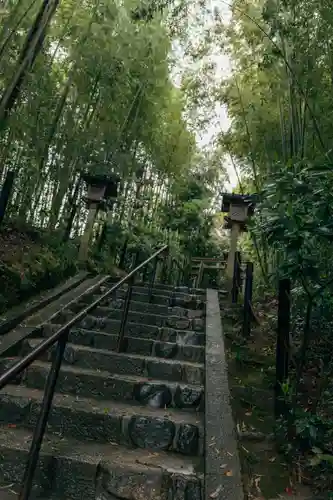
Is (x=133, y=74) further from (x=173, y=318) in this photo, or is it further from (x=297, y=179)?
(x=297, y=179)

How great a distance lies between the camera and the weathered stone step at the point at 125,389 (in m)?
2.93

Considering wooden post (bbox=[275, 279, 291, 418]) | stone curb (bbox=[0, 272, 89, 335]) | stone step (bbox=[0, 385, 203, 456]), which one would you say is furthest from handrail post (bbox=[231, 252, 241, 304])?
stone step (bbox=[0, 385, 203, 456])

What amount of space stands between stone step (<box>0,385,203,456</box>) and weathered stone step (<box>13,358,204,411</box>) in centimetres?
19

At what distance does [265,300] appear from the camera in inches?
256

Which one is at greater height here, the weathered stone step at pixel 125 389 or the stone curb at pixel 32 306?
the stone curb at pixel 32 306

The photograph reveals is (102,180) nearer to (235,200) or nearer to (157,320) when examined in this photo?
(235,200)

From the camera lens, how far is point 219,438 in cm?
245

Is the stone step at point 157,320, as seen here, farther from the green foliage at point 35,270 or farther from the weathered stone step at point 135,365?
the weathered stone step at point 135,365

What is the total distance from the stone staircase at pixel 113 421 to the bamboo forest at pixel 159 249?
0.04ft

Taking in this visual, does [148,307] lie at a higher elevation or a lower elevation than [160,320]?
higher

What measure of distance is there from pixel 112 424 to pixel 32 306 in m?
2.09

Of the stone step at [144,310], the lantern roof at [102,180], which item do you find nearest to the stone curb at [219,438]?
the stone step at [144,310]

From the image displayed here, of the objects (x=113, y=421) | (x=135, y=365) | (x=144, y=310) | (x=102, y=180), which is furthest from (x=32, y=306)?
(x=102, y=180)

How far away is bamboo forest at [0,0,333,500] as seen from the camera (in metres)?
2.38
